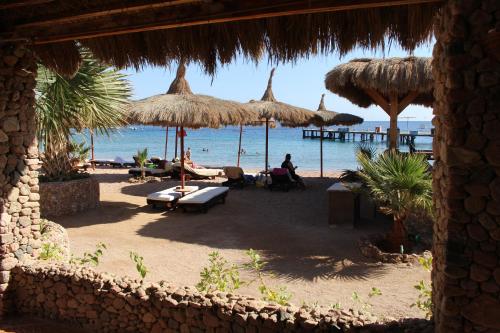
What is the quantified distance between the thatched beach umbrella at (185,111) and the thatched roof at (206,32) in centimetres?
498

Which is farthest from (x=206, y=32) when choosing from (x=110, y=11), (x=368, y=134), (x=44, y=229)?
(x=368, y=134)

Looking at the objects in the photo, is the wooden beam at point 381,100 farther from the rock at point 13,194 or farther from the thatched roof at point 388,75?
the rock at point 13,194

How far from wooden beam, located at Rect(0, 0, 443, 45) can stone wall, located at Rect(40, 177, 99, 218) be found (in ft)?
16.3

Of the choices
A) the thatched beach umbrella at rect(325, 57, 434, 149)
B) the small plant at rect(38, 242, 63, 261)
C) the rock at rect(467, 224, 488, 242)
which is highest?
the thatched beach umbrella at rect(325, 57, 434, 149)

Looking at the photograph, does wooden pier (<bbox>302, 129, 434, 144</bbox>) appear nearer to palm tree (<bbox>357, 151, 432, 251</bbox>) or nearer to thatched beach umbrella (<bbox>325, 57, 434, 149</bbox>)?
thatched beach umbrella (<bbox>325, 57, 434, 149</bbox>)

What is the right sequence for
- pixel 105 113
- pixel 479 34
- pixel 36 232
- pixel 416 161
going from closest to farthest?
pixel 479 34 → pixel 36 232 → pixel 416 161 → pixel 105 113

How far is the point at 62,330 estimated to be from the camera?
3.95 m

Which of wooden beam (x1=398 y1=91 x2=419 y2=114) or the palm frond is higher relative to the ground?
wooden beam (x1=398 y1=91 x2=419 y2=114)

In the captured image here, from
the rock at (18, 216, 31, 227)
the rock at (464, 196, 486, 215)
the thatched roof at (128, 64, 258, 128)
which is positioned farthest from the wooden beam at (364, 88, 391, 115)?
the rock at (464, 196, 486, 215)

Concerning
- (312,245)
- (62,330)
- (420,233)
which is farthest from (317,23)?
(420,233)

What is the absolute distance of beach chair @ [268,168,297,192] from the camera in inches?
463

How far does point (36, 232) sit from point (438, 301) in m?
4.04

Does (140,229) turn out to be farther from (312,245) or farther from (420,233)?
(420,233)

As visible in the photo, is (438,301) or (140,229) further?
(140,229)
